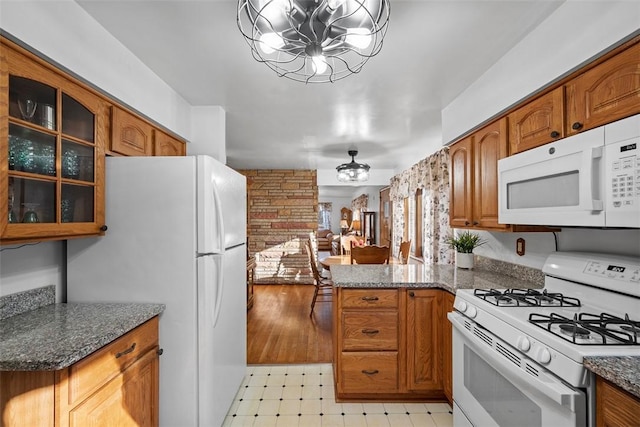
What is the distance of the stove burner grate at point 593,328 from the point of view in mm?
1023

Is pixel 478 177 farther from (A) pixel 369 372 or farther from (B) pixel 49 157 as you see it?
(B) pixel 49 157

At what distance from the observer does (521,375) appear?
1.13 m

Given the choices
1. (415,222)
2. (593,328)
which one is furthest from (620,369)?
(415,222)

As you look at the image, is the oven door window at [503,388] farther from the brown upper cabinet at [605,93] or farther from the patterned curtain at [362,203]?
the patterned curtain at [362,203]

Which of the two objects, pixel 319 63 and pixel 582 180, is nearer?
pixel 582 180

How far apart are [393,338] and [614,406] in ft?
4.24

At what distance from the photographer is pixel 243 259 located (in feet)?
7.64

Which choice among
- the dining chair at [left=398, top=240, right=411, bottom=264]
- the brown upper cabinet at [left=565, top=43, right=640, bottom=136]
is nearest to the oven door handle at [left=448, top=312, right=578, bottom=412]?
the brown upper cabinet at [left=565, top=43, right=640, bottom=136]

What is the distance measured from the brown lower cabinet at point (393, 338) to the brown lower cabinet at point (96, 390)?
1185mm

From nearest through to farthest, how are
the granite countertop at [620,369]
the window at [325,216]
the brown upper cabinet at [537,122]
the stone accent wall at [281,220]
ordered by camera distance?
1. the granite countertop at [620,369]
2. the brown upper cabinet at [537,122]
3. the stone accent wall at [281,220]
4. the window at [325,216]

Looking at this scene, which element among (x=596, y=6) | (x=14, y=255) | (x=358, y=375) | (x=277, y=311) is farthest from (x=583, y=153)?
(x=277, y=311)

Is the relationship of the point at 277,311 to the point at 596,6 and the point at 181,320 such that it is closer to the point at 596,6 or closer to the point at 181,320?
the point at 181,320

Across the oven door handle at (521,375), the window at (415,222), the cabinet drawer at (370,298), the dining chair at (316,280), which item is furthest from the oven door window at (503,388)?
the window at (415,222)

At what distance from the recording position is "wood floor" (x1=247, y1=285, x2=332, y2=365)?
288cm
